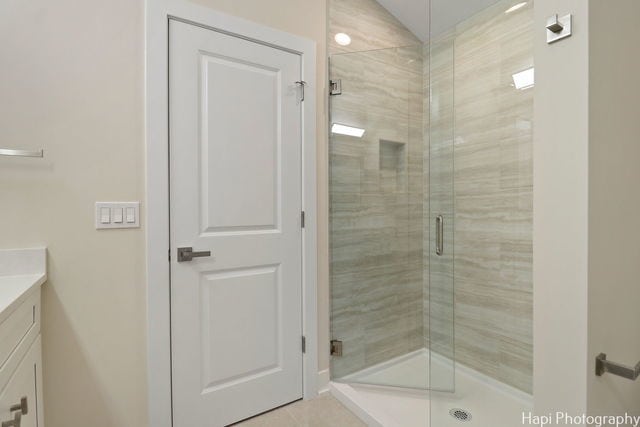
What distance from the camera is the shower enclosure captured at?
183 cm

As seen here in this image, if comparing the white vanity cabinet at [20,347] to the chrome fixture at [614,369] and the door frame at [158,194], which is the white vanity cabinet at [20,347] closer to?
the door frame at [158,194]

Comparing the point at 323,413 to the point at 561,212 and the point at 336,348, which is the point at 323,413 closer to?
the point at 336,348

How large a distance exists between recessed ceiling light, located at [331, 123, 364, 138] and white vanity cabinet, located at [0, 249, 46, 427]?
1.65 meters

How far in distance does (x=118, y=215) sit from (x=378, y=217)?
1.50 metres

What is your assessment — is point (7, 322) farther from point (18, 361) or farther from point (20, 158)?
point (20, 158)

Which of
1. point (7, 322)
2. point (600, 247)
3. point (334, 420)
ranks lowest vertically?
point (334, 420)

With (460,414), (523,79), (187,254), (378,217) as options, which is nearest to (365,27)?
(523,79)

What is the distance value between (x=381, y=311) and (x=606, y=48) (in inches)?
72.0

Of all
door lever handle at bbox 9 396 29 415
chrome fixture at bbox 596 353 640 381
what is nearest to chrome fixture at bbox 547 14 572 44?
chrome fixture at bbox 596 353 640 381

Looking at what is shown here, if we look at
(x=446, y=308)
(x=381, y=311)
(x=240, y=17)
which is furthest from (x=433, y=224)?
(x=240, y=17)

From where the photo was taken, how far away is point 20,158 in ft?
4.32

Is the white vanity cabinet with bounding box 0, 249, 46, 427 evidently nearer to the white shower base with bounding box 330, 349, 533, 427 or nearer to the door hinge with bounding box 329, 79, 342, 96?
the white shower base with bounding box 330, 349, 533, 427

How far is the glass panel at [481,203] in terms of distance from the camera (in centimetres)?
179

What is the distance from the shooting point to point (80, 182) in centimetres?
142
